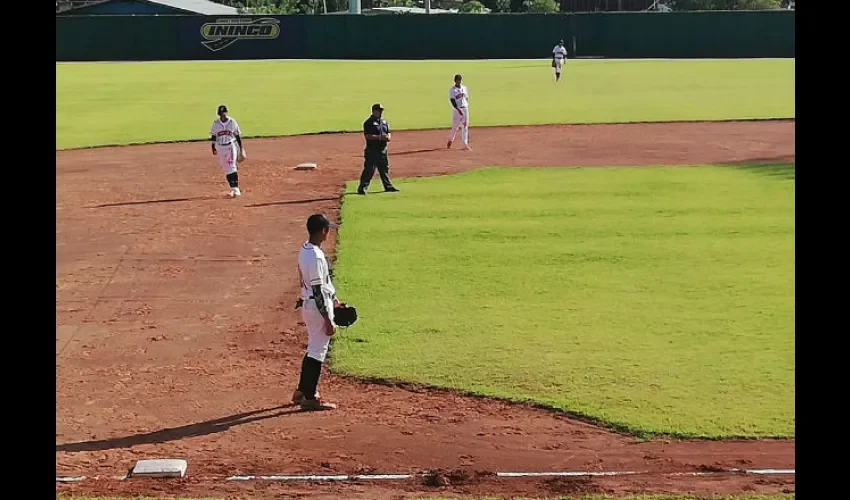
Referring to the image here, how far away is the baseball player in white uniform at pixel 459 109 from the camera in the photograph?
27173mm

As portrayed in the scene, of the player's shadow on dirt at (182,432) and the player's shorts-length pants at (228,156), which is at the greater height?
the player's shorts-length pants at (228,156)

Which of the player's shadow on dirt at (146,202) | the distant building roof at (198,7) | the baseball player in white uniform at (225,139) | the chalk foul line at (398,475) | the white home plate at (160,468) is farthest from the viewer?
the distant building roof at (198,7)

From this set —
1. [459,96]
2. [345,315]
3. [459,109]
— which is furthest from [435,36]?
[345,315]

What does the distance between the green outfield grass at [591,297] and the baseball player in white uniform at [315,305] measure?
1203 millimetres

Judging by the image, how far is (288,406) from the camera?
10.0 m

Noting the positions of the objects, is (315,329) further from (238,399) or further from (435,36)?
(435,36)

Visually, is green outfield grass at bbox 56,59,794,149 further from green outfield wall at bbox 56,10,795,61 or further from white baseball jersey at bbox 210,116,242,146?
white baseball jersey at bbox 210,116,242,146

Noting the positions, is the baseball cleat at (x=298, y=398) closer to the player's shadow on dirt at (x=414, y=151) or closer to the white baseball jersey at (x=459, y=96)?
the white baseball jersey at (x=459, y=96)

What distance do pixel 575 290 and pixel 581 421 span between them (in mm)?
4932

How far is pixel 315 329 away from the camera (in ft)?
31.8

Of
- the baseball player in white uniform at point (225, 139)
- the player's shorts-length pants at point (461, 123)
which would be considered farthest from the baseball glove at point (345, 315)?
the player's shorts-length pants at point (461, 123)

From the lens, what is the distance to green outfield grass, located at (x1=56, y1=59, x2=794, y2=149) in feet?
115
